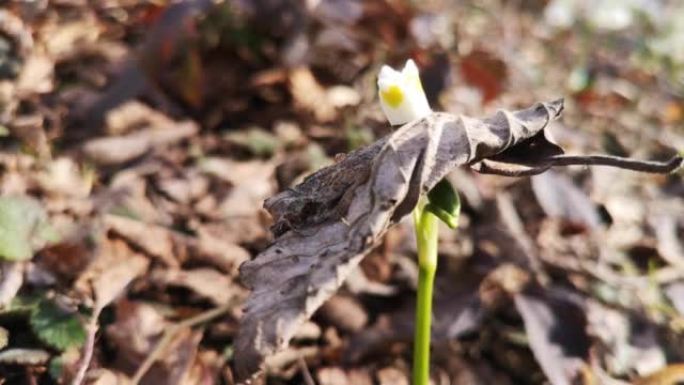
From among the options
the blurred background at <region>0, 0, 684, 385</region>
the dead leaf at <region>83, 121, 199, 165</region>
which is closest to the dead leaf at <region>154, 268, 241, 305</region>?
the blurred background at <region>0, 0, 684, 385</region>

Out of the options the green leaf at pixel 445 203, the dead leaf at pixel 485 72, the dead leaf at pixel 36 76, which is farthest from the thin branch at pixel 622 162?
the dead leaf at pixel 36 76

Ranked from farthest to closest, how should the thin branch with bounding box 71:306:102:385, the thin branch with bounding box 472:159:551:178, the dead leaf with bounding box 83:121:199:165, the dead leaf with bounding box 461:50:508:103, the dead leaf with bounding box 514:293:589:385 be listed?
the dead leaf with bounding box 461:50:508:103 → the dead leaf with bounding box 83:121:199:165 → the dead leaf with bounding box 514:293:589:385 → the thin branch with bounding box 71:306:102:385 → the thin branch with bounding box 472:159:551:178

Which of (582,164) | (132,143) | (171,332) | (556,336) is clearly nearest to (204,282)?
(171,332)

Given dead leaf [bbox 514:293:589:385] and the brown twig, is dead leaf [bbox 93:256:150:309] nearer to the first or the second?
the brown twig

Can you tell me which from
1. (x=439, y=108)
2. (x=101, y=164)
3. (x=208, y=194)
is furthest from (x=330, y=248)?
(x=439, y=108)

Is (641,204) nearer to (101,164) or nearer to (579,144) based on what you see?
(579,144)

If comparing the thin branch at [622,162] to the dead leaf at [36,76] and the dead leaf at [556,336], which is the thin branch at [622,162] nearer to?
the dead leaf at [556,336]
